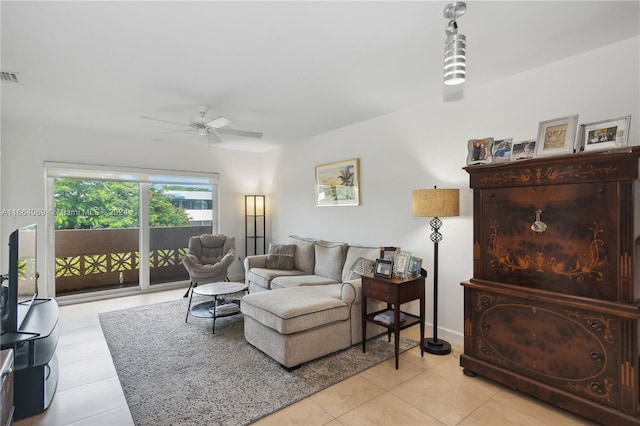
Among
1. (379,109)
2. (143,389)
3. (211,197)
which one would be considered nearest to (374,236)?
(379,109)

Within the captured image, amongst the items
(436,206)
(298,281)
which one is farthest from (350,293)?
(436,206)

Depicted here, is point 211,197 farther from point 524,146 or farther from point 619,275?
point 619,275

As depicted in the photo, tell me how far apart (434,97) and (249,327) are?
2.99 meters

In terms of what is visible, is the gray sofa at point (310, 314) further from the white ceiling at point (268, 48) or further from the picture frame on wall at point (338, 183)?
the white ceiling at point (268, 48)

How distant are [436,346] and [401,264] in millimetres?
877

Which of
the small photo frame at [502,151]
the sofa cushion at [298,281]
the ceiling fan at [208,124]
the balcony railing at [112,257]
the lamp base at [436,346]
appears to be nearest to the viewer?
the small photo frame at [502,151]

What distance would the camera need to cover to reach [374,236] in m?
4.04

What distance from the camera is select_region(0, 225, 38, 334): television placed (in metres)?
2.12

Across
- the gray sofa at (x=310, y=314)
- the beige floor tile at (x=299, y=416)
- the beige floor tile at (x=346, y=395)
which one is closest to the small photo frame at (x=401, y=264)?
the gray sofa at (x=310, y=314)

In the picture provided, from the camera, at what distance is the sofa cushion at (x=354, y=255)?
365cm

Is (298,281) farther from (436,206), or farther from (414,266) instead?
(436,206)

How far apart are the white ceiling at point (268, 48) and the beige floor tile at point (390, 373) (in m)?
2.53

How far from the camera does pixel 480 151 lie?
255cm

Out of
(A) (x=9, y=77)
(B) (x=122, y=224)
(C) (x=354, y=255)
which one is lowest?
(C) (x=354, y=255)
